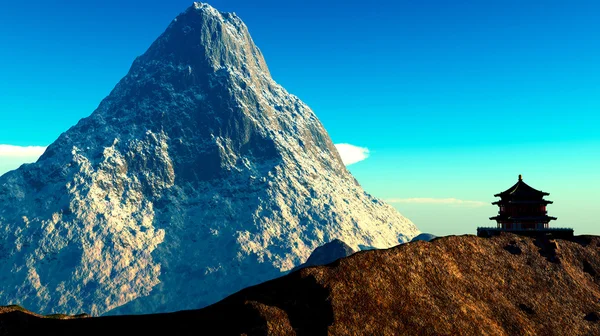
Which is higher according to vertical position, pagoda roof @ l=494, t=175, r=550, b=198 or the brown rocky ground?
pagoda roof @ l=494, t=175, r=550, b=198

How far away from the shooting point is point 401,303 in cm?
6331

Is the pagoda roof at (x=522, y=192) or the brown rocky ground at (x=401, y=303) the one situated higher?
the pagoda roof at (x=522, y=192)

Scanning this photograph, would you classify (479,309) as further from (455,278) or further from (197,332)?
(197,332)

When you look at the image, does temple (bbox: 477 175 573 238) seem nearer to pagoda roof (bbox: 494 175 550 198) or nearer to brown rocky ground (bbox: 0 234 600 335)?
pagoda roof (bbox: 494 175 550 198)

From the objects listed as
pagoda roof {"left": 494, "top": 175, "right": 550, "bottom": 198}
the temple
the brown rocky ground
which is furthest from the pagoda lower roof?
the brown rocky ground

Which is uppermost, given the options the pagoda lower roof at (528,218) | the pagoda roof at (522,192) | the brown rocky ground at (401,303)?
the pagoda roof at (522,192)

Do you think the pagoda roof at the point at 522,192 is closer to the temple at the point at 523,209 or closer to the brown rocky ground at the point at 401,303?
the temple at the point at 523,209

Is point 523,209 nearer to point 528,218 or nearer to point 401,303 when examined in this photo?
point 528,218

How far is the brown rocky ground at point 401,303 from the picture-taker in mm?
58594

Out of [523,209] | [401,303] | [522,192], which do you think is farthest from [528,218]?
[401,303]

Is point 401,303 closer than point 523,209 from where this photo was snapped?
Yes

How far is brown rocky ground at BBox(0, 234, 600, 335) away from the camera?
58.6 meters

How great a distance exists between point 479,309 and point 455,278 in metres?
5.83

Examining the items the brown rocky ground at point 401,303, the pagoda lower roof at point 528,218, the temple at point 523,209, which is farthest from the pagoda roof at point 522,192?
the brown rocky ground at point 401,303
